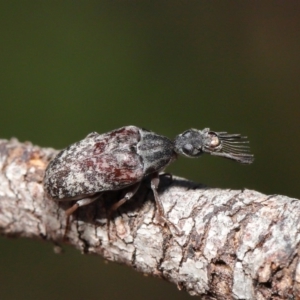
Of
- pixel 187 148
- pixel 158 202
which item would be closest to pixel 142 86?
pixel 187 148

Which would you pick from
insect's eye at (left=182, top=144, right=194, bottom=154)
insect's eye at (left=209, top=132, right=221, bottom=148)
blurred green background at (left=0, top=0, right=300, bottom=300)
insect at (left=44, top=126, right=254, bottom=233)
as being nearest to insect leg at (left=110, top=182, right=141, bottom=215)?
insect at (left=44, top=126, right=254, bottom=233)

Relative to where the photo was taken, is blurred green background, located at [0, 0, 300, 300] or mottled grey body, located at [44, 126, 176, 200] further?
blurred green background, located at [0, 0, 300, 300]

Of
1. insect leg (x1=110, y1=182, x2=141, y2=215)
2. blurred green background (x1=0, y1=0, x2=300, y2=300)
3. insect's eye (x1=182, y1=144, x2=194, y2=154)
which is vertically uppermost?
blurred green background (x1=0, y1=0, x2=300, y2=300)

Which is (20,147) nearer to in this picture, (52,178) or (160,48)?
(52,178)

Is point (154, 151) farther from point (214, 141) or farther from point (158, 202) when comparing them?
point (158, 202)

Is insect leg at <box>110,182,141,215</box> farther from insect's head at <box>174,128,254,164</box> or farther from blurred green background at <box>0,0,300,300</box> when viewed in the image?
blurred green background at <box>0,0,300,300</box>

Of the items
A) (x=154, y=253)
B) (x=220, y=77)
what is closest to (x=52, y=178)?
(x=154, y=253)

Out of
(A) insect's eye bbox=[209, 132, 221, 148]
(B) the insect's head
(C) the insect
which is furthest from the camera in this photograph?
(A) insect's eye bbox=[209, 132, 221, 148]
